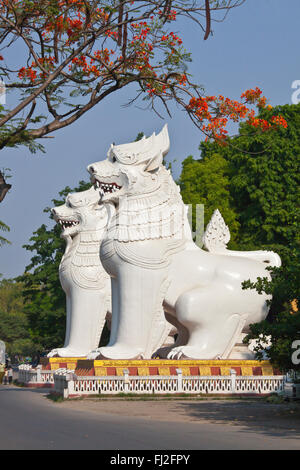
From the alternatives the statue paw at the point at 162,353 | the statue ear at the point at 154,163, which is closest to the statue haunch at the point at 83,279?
the statue paw at the point at 162,353

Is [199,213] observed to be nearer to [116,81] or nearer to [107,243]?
[107,243]

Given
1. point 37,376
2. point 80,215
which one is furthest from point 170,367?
point 80,215

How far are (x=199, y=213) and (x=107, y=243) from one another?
622 inches

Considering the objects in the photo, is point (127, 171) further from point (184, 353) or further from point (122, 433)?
point (122, 433)

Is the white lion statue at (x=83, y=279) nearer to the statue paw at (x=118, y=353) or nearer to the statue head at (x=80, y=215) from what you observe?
the statue head at (x=80, y=215)

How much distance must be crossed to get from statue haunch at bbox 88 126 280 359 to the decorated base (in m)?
0.39

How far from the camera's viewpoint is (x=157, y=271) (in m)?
16.9

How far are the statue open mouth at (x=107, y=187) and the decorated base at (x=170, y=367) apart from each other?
3791 mm

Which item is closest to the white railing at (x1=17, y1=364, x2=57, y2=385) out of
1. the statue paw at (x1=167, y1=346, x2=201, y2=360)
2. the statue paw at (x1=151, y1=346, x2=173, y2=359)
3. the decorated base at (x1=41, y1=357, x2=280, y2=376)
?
the statue paw at (x1=151, y1=346, x2=173, y2=359)

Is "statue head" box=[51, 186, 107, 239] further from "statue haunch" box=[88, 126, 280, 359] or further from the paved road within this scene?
the paved road

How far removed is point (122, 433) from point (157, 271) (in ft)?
26.9

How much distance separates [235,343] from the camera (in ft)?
58.3

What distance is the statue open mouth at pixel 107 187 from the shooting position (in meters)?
17.6
